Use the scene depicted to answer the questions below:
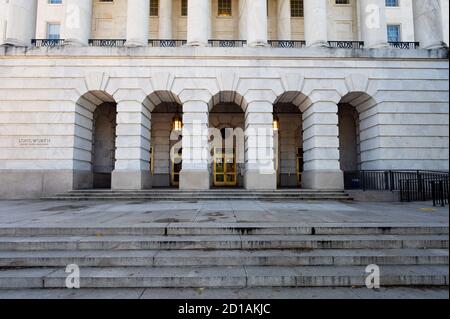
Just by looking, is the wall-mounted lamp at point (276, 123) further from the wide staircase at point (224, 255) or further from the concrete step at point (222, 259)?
the concrete step at point (222, 259)

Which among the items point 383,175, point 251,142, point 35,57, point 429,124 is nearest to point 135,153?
point 251,142

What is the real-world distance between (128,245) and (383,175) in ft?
47.2

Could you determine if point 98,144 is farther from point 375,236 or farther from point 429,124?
point 429,124

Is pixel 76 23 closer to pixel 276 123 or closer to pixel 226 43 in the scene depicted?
pixel 226 43

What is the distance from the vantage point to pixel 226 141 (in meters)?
21.7

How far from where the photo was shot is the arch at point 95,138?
51.4 feet

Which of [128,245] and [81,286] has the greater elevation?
[128,245]

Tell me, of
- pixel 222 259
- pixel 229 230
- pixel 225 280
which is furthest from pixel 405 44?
pixel 225 280

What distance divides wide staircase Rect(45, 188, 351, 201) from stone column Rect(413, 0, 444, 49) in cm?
1142

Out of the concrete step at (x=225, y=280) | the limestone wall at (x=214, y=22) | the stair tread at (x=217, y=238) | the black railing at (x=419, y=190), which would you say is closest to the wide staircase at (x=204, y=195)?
the black railing at (x=419, y=190)

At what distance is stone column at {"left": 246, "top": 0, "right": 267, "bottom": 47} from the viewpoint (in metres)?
16.0

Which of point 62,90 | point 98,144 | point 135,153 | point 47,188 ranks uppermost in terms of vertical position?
point 62,90

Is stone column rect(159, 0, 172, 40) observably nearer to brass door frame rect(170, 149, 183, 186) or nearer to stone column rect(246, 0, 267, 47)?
stone column rect(246, 0, 267, 47)

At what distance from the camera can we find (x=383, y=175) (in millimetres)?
14789
